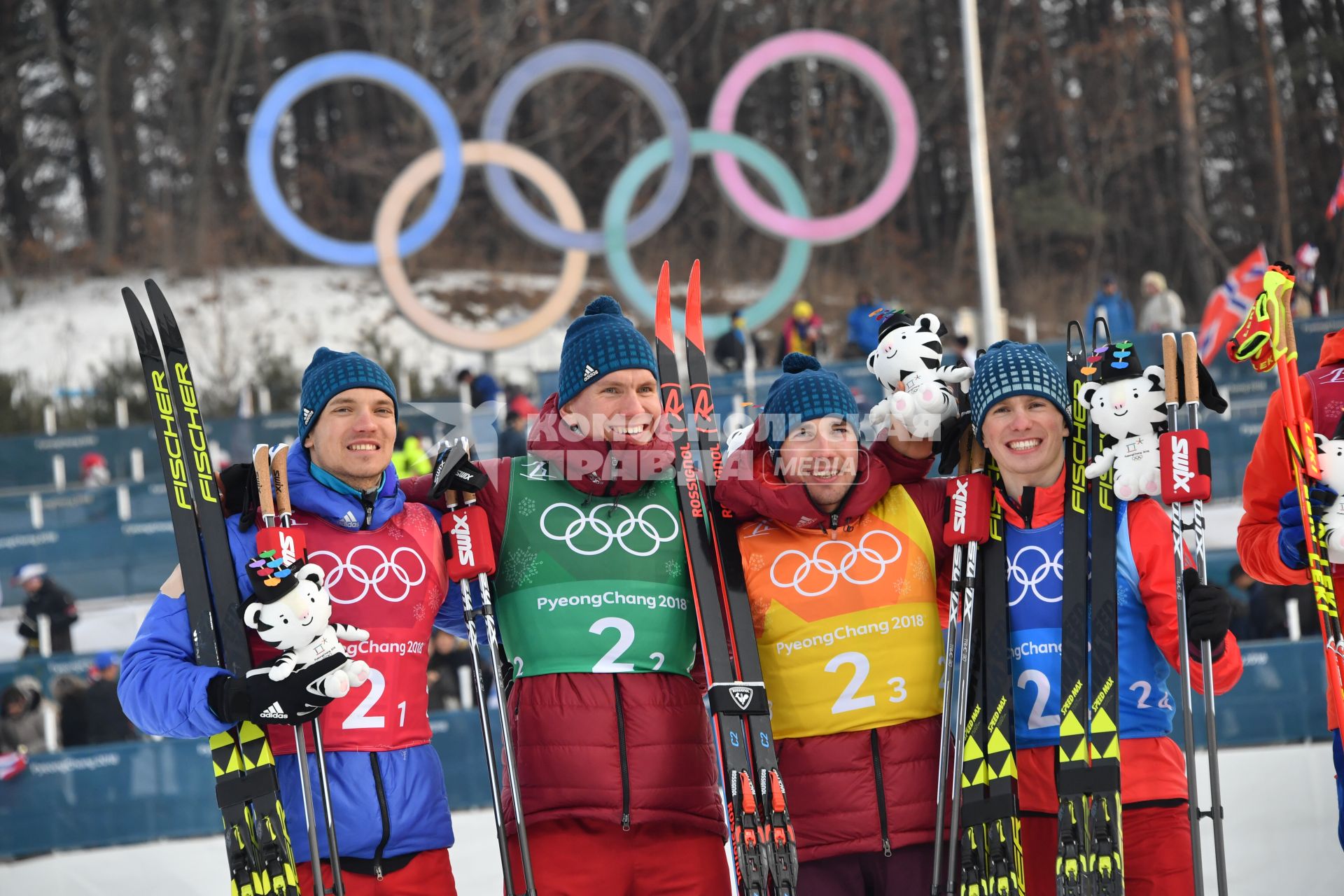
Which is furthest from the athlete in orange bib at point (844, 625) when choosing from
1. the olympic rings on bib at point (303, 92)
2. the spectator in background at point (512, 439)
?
the olympic rings on bib at point (303, 92)

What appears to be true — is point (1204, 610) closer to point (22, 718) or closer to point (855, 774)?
point (855, 774)

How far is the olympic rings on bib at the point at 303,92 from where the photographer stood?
12.9m

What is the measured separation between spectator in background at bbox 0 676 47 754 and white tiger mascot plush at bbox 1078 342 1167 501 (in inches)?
228

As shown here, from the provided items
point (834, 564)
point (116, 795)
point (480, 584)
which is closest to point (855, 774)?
point (834, 564)

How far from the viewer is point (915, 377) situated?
9.49 feet

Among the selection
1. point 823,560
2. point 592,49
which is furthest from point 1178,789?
point 592,49

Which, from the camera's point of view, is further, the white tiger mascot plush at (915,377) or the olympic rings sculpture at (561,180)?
the olympic rings sculpture at (561,180)

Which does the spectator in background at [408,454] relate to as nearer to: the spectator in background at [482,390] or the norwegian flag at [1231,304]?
the spectator in background at [482,390]

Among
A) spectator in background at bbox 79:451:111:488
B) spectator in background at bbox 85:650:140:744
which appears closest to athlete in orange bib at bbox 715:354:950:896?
spectator in background at bbox 85:650:140:744

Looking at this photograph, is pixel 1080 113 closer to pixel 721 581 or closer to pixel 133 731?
pixel 133 731

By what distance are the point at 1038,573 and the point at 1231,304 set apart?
10200 mm

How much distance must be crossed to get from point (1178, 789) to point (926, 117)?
25292 millimetres

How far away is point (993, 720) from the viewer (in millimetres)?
2607

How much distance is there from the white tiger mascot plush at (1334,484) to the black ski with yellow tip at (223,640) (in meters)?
2.13
